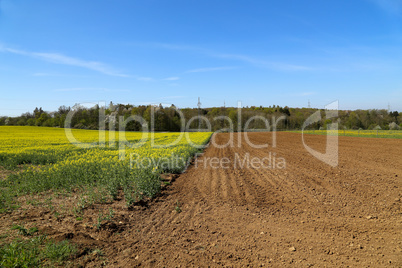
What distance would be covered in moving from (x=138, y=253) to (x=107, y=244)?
78cm

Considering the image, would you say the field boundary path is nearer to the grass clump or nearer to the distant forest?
the grass clump

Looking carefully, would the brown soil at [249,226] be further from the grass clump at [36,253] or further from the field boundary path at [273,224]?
the grass clump at [36,253]

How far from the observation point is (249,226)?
16.9ft

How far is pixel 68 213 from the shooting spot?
19.3ft

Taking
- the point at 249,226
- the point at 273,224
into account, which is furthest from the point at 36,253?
the point at 273,224

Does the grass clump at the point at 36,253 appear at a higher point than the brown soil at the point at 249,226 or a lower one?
higher

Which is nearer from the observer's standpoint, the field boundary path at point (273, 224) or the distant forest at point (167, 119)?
the field boundary path at point (273, 224)

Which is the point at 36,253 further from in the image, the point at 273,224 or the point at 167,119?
the point at 167,119

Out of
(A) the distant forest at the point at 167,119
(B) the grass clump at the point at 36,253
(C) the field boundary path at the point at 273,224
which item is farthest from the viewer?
(A) the distant forest at the point at 167,119

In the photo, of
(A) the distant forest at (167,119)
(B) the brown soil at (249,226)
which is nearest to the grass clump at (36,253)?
(B) the brown soil at (249,226)

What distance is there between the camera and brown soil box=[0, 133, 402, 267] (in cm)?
391

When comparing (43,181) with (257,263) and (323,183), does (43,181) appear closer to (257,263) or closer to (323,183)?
(257,263)

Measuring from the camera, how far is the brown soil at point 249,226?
3.91 metres

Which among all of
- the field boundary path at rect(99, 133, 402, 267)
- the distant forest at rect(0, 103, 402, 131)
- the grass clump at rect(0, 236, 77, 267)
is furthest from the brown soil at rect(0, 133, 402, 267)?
the distant forest at rect(0, 103, 402, 131)
